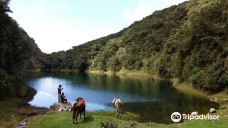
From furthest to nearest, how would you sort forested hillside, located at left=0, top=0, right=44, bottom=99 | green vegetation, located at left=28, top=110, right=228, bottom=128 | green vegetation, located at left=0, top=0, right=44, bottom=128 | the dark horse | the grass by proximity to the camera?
forested hillside, located at left=0, top=0, right=44, bottom=99 → green vegetation, located at left=0, top=0, right=44, bottom=128 → the grass → the dark horse → green vegetation, located at left=28, top=110, right=228, bottom=128

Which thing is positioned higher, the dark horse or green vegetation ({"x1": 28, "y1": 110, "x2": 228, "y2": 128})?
the dark horse

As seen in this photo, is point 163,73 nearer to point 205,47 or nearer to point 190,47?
point 190,47

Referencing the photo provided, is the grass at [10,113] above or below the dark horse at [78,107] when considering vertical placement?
below

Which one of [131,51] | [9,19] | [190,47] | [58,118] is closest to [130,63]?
[131,51]

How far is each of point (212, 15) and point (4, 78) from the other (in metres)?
56.5

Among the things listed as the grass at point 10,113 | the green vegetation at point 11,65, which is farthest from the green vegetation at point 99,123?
the green vegetation at point 11,65

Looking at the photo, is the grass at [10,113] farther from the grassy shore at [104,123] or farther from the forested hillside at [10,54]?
the grassy shore at [104,123]

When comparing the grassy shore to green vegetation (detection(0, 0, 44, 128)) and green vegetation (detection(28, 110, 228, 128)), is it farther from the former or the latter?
green vegetation (detection(0, 0, 44, 128))

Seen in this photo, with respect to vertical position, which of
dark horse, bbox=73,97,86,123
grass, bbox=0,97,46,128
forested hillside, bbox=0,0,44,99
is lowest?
grass, bbox=0,97,46,128

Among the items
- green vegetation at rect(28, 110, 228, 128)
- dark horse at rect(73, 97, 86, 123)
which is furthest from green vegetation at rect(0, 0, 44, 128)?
dark horse at rect(73, 97, 86, 123)

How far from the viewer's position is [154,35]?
184 metres

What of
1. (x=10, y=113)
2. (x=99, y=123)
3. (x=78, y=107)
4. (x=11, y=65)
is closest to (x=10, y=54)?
(x=11, y=65)

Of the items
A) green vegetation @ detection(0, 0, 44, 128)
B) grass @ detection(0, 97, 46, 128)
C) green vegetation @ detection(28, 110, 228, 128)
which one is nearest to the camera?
green vegetation @ detection(28, 110, 228, 128)

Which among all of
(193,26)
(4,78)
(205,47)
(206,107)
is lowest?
(206,107)
